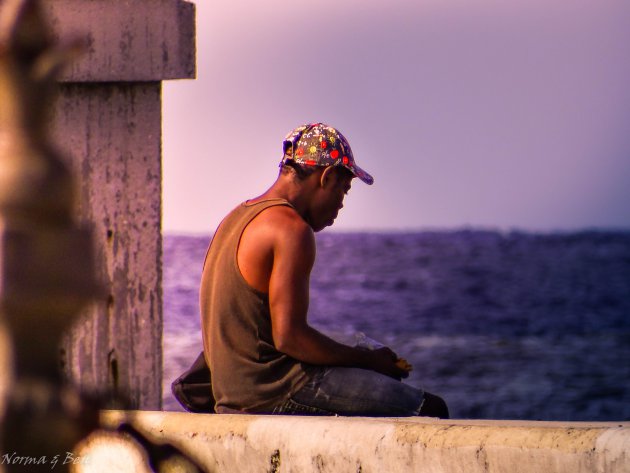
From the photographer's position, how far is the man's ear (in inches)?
144

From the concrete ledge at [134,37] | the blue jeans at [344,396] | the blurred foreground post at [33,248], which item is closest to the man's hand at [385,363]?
the blue jeans at [344,396]

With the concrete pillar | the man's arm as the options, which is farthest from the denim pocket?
the concrete pillar

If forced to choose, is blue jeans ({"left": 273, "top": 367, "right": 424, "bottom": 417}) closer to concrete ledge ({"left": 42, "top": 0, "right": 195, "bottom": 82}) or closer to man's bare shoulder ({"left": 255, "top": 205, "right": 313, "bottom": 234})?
man's bare shoulder ({"left": 255, "top": 205, "right": 313, "bottom": 234})

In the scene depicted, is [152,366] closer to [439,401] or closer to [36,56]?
[439,401]

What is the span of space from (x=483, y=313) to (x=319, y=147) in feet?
114

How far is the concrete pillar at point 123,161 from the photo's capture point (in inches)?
168

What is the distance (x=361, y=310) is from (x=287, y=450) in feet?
116

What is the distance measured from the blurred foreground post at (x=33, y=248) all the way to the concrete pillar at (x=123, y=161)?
136 inches

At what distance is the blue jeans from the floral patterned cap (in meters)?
0.73

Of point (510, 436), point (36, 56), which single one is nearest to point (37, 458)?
point (36, 56)

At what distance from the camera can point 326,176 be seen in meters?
3.67

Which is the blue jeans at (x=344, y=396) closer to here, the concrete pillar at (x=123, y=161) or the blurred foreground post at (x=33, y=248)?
the concrete pillar at (x=123, y=161)

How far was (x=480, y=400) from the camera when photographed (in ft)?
55.4

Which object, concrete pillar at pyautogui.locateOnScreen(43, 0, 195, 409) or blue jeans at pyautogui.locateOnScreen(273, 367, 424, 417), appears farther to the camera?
concrete pillar at pyautogui.locateOnScreen(43, 0, 195, 409)
